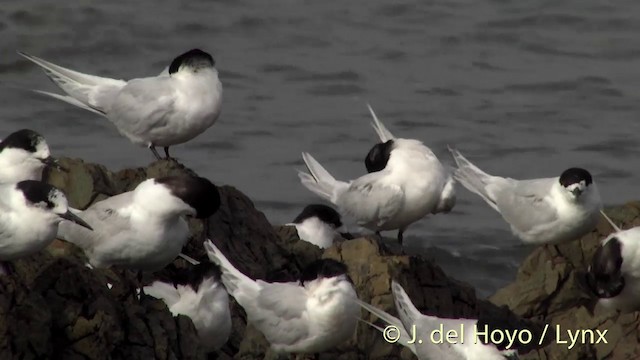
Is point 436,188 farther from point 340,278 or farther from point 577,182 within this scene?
point 340,278

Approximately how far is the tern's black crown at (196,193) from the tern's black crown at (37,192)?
82cm

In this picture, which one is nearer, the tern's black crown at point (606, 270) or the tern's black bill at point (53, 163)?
the tern's black bill at point (53, 163)

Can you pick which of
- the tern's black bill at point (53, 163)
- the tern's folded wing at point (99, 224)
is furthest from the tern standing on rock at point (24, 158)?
the tern's folded wing at point (99, 224)

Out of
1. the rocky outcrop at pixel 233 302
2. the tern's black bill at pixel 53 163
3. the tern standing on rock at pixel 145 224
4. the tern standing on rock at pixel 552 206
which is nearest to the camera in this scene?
the rocky outcrop at pixel 233 302

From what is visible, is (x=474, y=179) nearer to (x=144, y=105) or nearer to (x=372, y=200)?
(x=372, y=200)

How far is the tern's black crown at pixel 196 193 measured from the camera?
8.88 metres

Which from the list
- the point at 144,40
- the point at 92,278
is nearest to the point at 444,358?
the point at 92,278

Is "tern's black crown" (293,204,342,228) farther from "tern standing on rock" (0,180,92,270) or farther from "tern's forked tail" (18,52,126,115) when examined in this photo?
"tern standing on rock" (0,180,92,270)

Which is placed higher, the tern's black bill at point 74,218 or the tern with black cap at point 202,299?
the tern's black bill at point 74,218

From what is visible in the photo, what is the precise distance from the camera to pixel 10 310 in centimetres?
717

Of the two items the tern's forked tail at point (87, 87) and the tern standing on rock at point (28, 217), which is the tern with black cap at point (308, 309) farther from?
the tern's forked tail at point (87, 87)

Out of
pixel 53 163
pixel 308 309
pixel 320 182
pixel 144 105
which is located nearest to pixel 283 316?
pixel 308 309

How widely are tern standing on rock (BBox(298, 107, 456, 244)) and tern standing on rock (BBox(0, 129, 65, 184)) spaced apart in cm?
197

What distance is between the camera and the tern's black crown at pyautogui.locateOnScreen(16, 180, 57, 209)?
8.12 meters
